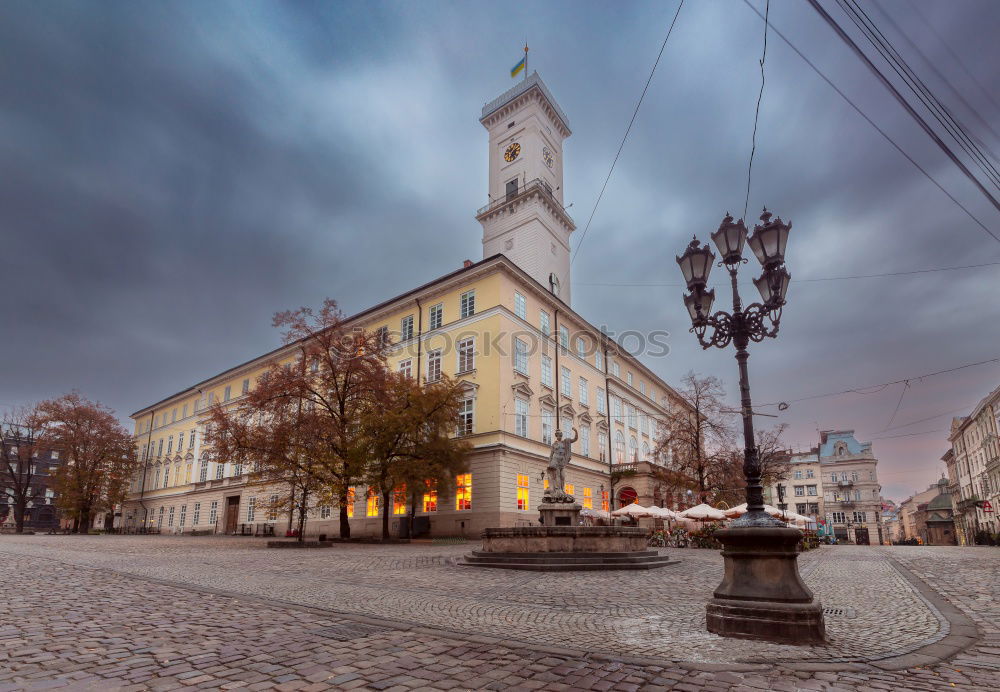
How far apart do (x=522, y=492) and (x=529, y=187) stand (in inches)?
930

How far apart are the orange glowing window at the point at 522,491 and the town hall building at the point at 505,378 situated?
112 mm

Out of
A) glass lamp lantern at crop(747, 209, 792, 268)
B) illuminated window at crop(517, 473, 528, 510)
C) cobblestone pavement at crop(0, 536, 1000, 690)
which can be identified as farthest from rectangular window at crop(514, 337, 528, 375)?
glass lamp lantern at crop(747, 209, 792, 268)

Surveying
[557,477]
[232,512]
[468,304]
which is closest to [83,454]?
[232,512]

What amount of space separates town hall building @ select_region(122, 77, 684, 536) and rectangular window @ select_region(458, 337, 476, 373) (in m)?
0.07

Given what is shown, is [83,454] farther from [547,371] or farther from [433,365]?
[547,371]

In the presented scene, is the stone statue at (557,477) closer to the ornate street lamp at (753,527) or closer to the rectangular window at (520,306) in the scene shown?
the ornate street lamp at (753,527)

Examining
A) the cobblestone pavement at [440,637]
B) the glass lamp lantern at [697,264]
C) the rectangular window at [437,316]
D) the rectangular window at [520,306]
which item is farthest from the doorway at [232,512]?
the glass lamp lantern at [697,264]

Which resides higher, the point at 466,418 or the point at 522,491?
the point at 466,418

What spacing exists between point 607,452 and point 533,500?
1223 centimetres

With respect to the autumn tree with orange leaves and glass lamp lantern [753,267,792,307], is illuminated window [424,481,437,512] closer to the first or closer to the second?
glass lamp lantern [753,267,792,307]

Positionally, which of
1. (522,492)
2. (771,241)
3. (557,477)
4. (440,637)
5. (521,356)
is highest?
(521,356)

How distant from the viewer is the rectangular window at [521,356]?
33.3 metres

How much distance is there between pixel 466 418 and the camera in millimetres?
32875

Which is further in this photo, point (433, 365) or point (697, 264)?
point (433, 365)
